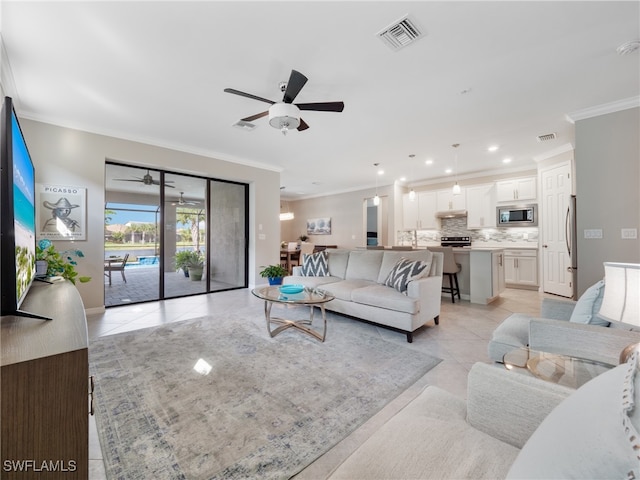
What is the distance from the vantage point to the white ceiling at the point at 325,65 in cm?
194

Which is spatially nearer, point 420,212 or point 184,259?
point 184,259

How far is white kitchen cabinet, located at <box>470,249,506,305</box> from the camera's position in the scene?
4.30 metres

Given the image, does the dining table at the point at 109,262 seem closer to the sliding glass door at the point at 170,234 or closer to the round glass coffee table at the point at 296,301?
the sliding glass door at the point at 170,234

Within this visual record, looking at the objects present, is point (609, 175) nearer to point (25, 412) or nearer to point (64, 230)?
point (25, 412)

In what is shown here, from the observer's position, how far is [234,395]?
1824 millimetres

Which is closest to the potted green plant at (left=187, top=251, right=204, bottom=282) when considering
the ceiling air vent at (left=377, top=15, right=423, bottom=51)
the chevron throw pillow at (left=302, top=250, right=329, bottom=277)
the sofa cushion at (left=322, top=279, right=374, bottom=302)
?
the chevron throw pillow at (left=302, top=250, right=329, bottom=277)

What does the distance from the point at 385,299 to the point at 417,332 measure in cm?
57

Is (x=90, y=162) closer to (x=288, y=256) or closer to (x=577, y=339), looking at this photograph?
(x=288, y=256)

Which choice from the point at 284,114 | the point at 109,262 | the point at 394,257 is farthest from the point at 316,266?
the point at 109,262

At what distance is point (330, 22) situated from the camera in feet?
6.57

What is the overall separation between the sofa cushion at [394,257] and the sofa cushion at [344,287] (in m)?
0.21

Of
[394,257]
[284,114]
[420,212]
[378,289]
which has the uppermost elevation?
[284,114]

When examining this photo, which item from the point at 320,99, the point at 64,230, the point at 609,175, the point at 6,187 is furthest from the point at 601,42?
the point at 64,230

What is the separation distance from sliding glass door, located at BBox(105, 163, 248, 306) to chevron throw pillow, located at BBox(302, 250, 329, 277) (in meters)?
2.02
